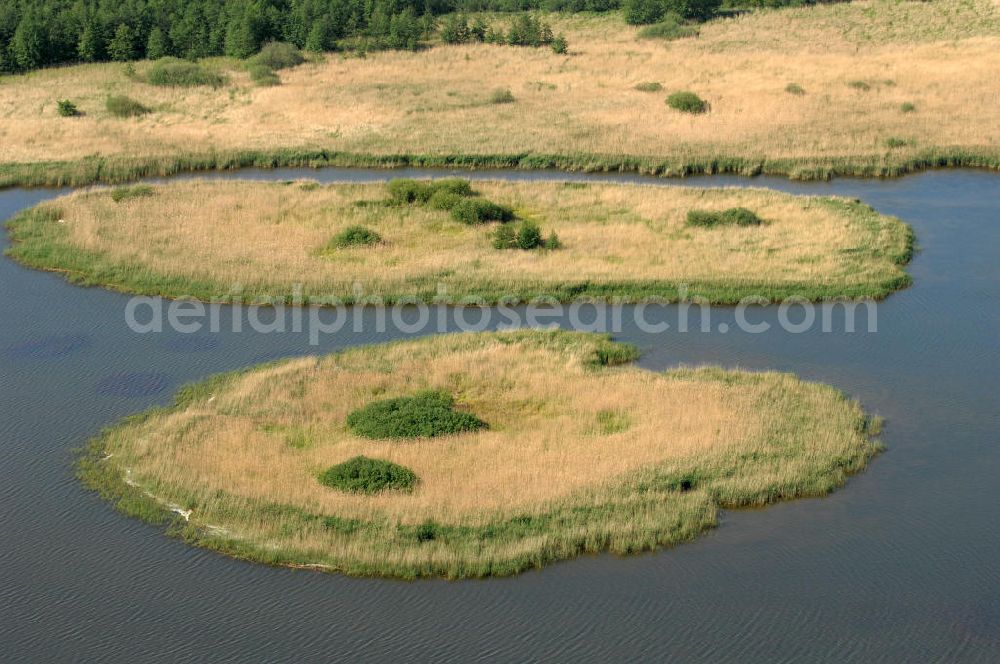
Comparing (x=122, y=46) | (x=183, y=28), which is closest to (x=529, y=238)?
(x=122, y=46)

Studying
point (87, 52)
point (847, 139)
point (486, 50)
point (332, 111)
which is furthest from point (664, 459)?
point (87, 52)

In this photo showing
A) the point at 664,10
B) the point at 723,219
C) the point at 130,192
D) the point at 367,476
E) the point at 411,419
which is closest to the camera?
the point at 367,476

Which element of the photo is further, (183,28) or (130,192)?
(183,28)

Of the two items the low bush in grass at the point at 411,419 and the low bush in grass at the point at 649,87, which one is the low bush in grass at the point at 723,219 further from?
the low bush in grass at the point at 649,87

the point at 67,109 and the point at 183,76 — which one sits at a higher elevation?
the point at 183,76

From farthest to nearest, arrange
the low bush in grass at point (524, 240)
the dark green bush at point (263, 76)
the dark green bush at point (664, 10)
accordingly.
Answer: the dark green bush at point (664, 10)
the dark green bush at point (263, 76)
the low bush in grass at point (524, 240)

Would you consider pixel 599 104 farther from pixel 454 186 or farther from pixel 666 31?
pixel 666 31

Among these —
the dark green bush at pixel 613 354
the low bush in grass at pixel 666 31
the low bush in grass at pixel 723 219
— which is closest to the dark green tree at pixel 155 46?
the low bush in grass at pixel 666 31

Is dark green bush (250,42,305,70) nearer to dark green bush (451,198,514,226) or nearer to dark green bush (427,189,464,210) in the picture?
dark green bush (427,189,464,210)
